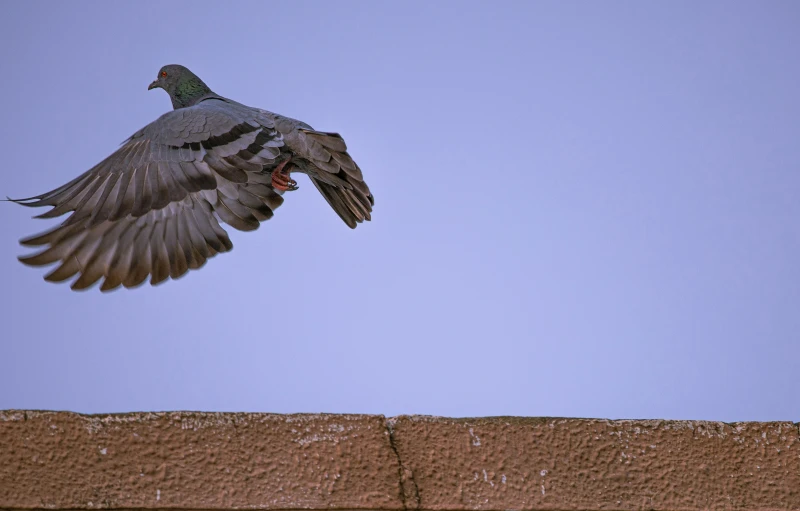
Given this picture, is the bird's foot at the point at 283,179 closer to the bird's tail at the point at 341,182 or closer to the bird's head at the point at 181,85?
the bird's tail at the point at 341,182

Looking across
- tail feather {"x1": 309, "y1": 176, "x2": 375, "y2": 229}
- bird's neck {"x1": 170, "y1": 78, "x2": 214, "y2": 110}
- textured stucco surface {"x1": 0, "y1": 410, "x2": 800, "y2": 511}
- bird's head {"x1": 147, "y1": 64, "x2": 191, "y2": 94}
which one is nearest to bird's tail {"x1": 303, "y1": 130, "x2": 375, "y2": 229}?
tail feather {"x1": 309, "y1": 176, "x2": 375, "y2": 229}

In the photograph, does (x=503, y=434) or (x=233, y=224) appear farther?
(x=233, y=224)

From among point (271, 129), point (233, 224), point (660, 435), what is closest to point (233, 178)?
point (233, 224)

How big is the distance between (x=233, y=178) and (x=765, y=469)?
3793 millimetres

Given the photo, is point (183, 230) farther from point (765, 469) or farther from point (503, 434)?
point (765, 469)

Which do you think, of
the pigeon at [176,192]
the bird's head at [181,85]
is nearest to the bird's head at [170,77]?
the bird's head at [181,85]

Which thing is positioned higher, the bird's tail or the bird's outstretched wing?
the bird's tail

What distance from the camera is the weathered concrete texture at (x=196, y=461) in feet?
9.01

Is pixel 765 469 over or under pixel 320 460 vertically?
over

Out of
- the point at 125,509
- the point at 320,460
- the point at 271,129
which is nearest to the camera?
the point at 125,509

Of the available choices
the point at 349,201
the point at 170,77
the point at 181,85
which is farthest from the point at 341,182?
the point at 170,77

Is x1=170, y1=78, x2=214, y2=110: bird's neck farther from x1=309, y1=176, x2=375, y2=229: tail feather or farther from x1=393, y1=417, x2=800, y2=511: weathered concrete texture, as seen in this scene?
x1=393, y1=417, x2=800, y2=511: weathered concrete texture

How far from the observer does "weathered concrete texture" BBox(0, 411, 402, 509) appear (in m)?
2.75

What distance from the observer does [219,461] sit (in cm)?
286
